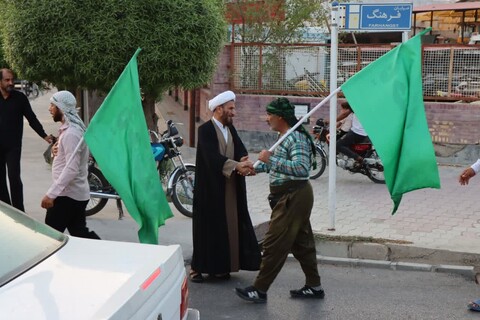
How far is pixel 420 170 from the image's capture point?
17.6 feet

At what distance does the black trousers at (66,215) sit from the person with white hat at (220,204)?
960mm

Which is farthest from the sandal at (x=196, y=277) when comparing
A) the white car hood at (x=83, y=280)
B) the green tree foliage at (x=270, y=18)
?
the green tree foliage at (x=270, y=18)

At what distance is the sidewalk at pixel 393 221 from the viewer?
7.12 meters

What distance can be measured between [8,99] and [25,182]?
329cm

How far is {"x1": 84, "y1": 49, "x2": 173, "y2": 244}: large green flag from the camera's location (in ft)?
16.4

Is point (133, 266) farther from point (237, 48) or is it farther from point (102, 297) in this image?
point (237, 48)

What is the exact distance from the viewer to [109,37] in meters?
8.27

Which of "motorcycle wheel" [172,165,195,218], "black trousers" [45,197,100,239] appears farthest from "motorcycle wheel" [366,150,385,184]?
"black trousers" [45,197,100,239]

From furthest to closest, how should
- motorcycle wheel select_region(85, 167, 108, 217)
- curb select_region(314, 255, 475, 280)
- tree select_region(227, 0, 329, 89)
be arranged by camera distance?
tree select_region(227, 0, 329, 89) → motorcycle wheel select_region(85, 167, 108, 217) → curb select_region(314, 255, 475, 280)

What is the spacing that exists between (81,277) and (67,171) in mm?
2528

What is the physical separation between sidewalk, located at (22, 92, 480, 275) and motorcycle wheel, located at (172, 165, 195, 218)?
0.80 meters

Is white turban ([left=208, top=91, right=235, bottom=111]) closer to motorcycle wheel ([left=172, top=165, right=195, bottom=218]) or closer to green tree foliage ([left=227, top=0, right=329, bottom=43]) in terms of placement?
motorcycle wheel ([left=172, top=165, right=195, bottom=218])

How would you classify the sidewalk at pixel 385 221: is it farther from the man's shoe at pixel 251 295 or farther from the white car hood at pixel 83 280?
the white car hood at pixel 83 280

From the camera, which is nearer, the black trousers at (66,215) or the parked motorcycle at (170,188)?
the black trousers at (66,215)
